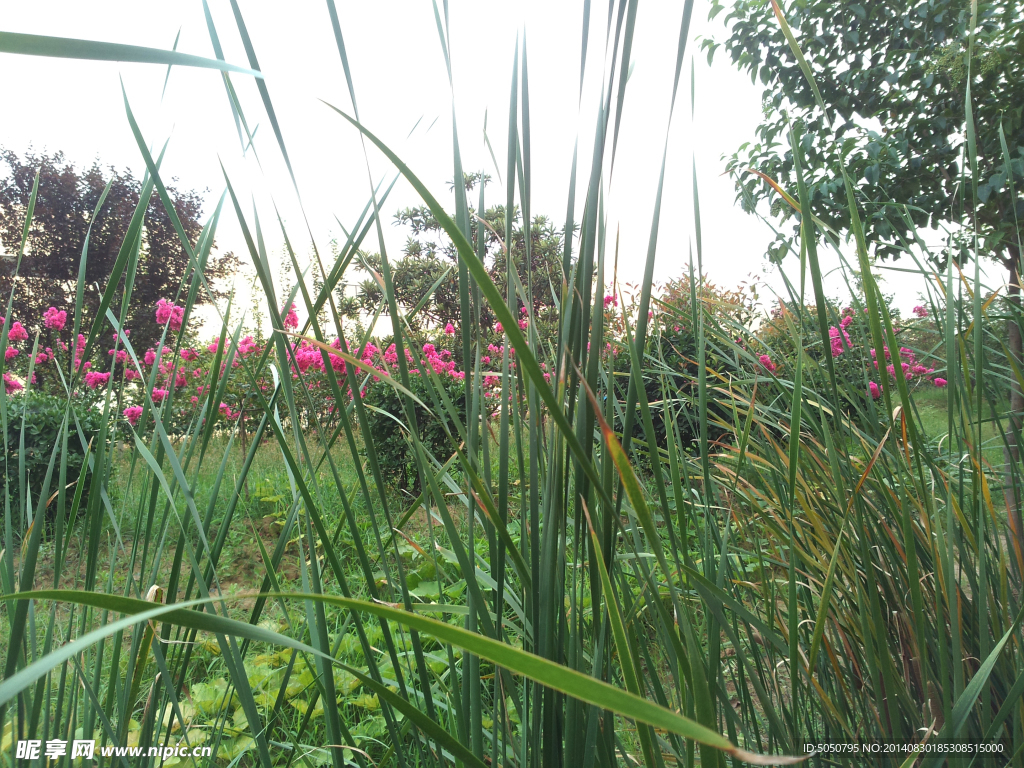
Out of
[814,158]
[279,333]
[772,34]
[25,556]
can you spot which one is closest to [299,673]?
[25,556]

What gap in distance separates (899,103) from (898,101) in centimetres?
1

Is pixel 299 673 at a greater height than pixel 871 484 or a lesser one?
lesser

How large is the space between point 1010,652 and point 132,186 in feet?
49.5

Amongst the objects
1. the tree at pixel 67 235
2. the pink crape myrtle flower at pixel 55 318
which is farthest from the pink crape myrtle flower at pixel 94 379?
the tree at pixel 67 235

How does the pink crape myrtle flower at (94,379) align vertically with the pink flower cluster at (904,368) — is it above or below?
above

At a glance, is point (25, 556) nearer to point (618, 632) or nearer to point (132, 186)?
point (618, 632)

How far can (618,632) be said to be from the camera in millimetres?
325

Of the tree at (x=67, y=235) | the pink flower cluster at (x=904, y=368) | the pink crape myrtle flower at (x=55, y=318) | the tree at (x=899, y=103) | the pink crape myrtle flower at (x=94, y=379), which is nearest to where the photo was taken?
the pink flower cluster at (x=904, y=368)

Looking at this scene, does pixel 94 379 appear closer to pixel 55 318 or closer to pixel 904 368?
pixel 55 318

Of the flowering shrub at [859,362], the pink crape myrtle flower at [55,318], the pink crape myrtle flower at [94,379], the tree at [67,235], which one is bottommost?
the flowering shrub at [859,362]

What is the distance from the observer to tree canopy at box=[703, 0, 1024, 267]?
2.22m

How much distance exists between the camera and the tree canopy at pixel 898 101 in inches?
87.3

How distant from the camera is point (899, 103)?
261 cm

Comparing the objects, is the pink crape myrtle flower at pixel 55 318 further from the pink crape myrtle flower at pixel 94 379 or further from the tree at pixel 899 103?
the tree at pixel 899 103
